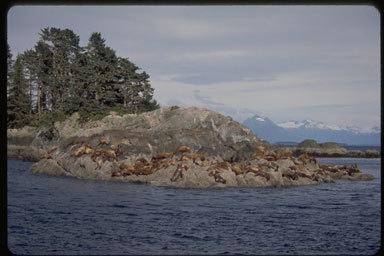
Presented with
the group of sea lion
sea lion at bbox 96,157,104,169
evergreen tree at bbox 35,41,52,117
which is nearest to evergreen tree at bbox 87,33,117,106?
evergreen tree at bbox 35,41,52,117

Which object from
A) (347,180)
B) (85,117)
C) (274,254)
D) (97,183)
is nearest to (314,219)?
(274,254)

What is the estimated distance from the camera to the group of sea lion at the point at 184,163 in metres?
34.3

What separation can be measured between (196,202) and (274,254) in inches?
410

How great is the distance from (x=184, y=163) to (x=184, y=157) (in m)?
2.07

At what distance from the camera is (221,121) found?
166 ft

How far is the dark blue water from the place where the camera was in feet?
53.1

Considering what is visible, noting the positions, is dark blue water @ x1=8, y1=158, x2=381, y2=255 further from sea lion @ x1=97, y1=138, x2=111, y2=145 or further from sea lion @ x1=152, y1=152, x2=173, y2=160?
sea lion @ x1=97, y1=138, x2=111, y2=145

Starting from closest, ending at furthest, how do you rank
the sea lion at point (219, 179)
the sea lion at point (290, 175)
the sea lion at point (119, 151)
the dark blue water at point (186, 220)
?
the dark blue water at point (186, 220)
the sea lion at point (219, 179)
the sea lion at point (290, 175)
the sea lion at point (119, 151)

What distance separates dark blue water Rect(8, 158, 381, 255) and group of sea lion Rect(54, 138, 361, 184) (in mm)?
3032

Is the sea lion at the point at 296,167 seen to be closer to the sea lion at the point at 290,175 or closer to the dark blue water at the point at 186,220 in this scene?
the sea lion at the point at 290,175

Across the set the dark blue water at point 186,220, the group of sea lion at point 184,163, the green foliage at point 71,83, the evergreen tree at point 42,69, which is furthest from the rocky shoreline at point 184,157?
the evergreen tree at point 42,69

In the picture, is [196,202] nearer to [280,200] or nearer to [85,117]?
[280,200]

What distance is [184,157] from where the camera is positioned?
118 ft

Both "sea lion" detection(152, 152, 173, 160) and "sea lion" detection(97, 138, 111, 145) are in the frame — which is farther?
"sea lion" detection(97, 138, 111, 145)
